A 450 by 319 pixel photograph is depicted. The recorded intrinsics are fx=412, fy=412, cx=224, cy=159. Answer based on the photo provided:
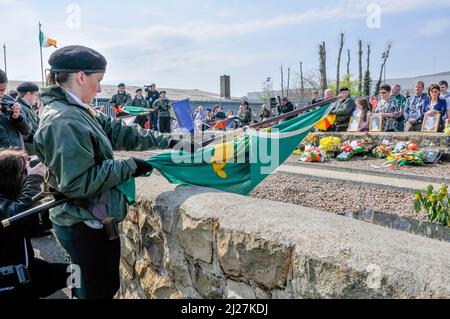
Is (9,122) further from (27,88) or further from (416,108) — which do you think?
(416,108)

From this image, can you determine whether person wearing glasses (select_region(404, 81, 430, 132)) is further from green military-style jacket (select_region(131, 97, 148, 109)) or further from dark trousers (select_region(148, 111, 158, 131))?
green military-style jacket (select_region(131, 97, 148, 109))

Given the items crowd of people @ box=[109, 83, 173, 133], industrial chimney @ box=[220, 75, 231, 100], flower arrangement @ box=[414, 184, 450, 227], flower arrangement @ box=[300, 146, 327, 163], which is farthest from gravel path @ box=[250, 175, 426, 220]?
industrial chimney @ box=[220, 75, 231, 100]

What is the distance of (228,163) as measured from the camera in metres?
3.01

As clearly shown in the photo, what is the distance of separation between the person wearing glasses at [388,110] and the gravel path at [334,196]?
183 inches

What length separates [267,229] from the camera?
1.81m

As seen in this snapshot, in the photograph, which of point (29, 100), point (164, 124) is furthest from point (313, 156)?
point (164, 124)

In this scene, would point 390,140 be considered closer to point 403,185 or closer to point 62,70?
point 403,185

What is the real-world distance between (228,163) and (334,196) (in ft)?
9.09

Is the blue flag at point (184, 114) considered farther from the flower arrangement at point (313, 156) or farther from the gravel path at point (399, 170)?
the gravel path at point (399, 170)

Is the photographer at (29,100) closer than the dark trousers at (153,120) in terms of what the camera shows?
Yes

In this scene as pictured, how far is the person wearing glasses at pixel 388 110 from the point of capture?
10.0 m

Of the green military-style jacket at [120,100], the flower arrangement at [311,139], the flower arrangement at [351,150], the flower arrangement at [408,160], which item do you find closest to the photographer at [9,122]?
the flower arrangement at [408,160]

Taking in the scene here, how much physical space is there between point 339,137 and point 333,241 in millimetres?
8523

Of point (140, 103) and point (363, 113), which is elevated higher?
point (140, 103)
